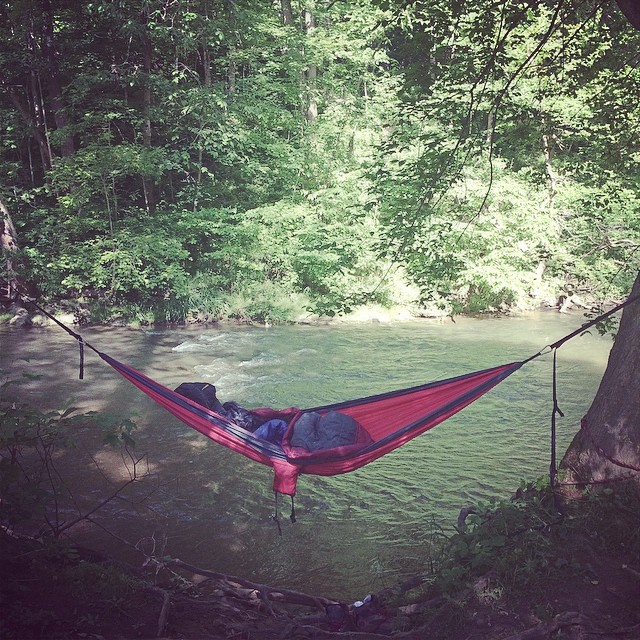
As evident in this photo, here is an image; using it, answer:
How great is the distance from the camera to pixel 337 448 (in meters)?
2.71

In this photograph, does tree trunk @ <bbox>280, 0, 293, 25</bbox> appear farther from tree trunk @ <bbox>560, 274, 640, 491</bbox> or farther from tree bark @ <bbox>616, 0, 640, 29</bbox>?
tree trunk @ <bbox>560, 274, 640, 491</bbox>

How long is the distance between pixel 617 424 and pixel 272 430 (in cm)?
161

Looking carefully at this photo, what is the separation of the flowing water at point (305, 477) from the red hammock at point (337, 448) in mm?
469

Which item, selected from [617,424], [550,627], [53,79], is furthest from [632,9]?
[53,79]

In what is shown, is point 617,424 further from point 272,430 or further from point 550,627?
point 272,430

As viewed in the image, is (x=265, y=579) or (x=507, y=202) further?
(x=507, y=202)

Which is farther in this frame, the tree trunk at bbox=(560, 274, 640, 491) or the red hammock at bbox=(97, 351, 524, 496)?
the red hammock at bbox=(97, 351, 524, 496)

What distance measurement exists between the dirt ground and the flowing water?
429mm

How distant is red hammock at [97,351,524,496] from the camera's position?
8.23ft

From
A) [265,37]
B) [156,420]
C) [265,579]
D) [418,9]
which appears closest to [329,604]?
[265,579]

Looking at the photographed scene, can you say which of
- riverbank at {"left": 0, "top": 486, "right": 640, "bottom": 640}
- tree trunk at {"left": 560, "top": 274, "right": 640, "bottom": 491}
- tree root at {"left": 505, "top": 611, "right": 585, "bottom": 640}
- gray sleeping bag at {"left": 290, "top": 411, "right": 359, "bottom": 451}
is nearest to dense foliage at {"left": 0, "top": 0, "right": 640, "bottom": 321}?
gray sleeping bag at {"left": 290, "top": 411, "right": 359, "bottom": 451}

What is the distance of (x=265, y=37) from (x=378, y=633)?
1053 cm

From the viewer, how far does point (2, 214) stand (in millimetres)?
7906

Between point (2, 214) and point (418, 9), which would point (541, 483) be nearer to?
point (418, 9)
